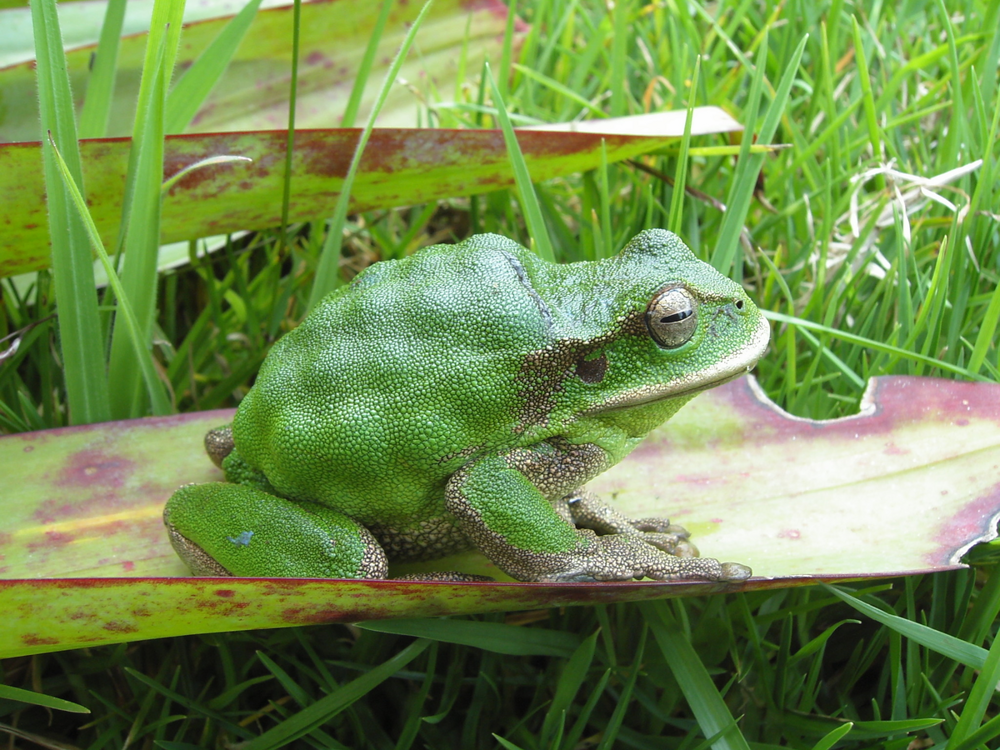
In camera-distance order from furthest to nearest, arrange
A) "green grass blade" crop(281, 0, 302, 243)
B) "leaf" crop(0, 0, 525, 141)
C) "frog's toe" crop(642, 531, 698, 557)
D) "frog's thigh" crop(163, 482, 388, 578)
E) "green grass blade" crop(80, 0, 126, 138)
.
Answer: "leaf" crop(0, 0, 525, 141) < "green grass blade" crop(80, 0, 126, 138) < "green grass blade" crop(281, 0, 302, 243) < "frog's toe" crop(642, 531, 698, 557) < "frog's thigh" crop(163, 482, 388, 578)

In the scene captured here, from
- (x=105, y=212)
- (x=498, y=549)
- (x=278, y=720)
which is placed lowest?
(x=278, y=720)

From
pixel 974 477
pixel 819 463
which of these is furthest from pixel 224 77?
pixel 974 477

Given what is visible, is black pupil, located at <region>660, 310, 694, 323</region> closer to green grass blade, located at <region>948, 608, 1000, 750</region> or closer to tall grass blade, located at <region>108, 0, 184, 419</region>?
green grass blade, located at <region>948, 608, 1000, 750</region>

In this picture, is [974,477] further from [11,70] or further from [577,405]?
[11,70]

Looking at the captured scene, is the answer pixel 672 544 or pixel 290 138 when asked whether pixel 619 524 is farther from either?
pixel 290 138

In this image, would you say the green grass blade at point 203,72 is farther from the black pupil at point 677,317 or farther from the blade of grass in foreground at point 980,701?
the blade of grass in foreground at point 980,701

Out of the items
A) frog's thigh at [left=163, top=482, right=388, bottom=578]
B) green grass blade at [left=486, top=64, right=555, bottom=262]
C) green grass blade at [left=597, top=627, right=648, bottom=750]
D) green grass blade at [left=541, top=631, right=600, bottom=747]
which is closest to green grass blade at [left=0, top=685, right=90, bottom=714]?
frog's thigh at [left=163, top=482, right=388, bottom=578]
